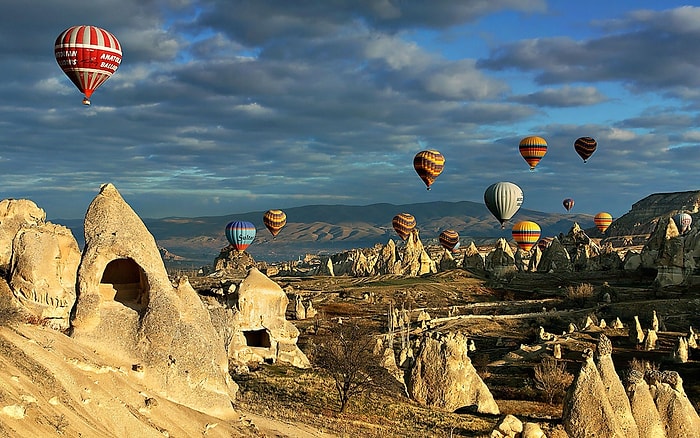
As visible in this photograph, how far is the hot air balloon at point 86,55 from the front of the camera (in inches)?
1741

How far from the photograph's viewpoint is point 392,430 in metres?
21.1

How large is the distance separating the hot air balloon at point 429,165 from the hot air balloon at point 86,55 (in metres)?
51.4

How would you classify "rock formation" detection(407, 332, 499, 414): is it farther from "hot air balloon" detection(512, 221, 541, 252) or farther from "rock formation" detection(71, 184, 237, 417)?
"hot air balloon" detection(512, 221, 541, 252)

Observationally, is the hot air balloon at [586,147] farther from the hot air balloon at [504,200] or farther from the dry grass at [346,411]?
the dry grass at [346,411]

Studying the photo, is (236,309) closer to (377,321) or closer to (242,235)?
(377,321)

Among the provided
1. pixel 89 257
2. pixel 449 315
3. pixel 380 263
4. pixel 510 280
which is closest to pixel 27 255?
pixel 89 257

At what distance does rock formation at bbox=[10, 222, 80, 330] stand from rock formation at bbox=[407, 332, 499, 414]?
1385 cm

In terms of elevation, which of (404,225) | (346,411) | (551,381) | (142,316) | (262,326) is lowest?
(551,381)

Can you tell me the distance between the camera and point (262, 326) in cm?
3491

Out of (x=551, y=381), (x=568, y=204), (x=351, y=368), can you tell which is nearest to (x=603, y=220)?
(x=568, y=204)

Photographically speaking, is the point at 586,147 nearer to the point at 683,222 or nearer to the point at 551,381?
the point at 683,222

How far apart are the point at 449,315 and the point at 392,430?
190ft

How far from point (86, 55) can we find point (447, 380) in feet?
99.7

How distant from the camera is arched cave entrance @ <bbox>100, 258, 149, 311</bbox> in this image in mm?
16594
